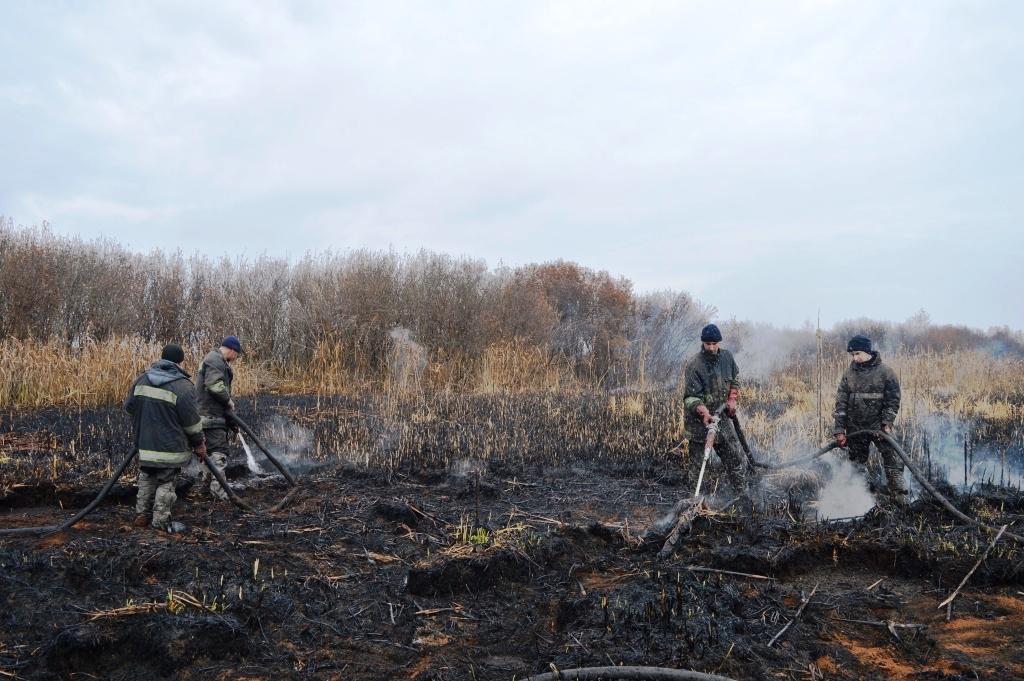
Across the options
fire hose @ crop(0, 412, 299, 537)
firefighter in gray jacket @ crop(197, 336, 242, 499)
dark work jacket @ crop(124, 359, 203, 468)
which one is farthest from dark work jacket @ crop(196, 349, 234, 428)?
dark work jacket @ crop(124, 359, 203, 468)

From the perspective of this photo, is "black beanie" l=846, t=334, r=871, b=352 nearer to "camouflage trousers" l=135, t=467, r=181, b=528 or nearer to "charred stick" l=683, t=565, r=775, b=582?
"charred stick" l=683, t=565, r=775, b=582

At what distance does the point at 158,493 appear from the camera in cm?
604

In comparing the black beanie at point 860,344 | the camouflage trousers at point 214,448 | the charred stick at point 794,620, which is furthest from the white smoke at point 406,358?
the charred stick at point 794,620

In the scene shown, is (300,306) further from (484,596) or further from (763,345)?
(763,345)

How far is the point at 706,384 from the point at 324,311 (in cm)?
1120

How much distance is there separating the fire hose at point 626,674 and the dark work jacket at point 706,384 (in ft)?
14.3

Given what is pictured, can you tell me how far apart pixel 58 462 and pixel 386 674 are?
6392mm

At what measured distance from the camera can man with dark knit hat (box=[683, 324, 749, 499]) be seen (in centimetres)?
761

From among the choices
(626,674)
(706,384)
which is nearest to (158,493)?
(626,674)

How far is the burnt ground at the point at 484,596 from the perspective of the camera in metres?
3.94

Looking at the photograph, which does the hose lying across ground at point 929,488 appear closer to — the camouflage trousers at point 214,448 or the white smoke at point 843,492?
the white smoke at point 843,492

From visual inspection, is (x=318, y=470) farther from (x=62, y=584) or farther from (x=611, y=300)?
(x=611, y=300)

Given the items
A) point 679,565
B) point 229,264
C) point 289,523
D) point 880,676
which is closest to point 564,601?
point 679,565

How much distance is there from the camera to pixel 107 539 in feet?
18.4
